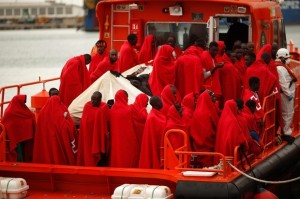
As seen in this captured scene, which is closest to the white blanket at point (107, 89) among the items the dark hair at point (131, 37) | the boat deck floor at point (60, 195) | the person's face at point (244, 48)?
the boat deck floor at point (60, 195)

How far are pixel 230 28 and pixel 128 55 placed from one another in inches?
63.8

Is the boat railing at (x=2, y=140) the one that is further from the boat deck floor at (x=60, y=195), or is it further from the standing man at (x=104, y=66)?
the standing man at (x=104, y=66)

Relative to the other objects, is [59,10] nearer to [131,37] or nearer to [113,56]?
[131,37]

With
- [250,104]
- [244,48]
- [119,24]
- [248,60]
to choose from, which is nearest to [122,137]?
[250,104]

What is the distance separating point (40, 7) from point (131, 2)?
14057 centimetres

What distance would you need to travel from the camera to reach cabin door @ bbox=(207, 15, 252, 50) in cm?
1391

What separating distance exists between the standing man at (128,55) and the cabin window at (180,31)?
2.70 feet

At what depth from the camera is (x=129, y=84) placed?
39.1ft

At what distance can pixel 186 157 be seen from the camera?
10266mm

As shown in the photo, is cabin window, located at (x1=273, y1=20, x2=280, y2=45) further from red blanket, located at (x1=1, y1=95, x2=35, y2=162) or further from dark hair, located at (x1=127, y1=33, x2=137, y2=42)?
red blanket, located at (x1=1, y1=95, x2=35, y2=162)

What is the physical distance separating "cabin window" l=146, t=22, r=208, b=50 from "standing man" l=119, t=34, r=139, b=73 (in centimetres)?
82

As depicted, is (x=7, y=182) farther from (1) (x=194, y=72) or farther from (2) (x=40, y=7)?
(2) (x=40, y=7)

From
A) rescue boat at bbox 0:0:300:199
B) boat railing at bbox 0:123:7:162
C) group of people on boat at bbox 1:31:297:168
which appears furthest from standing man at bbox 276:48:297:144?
boat railing at bbox 0:123:7:162

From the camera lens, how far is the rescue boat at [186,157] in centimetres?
1002
